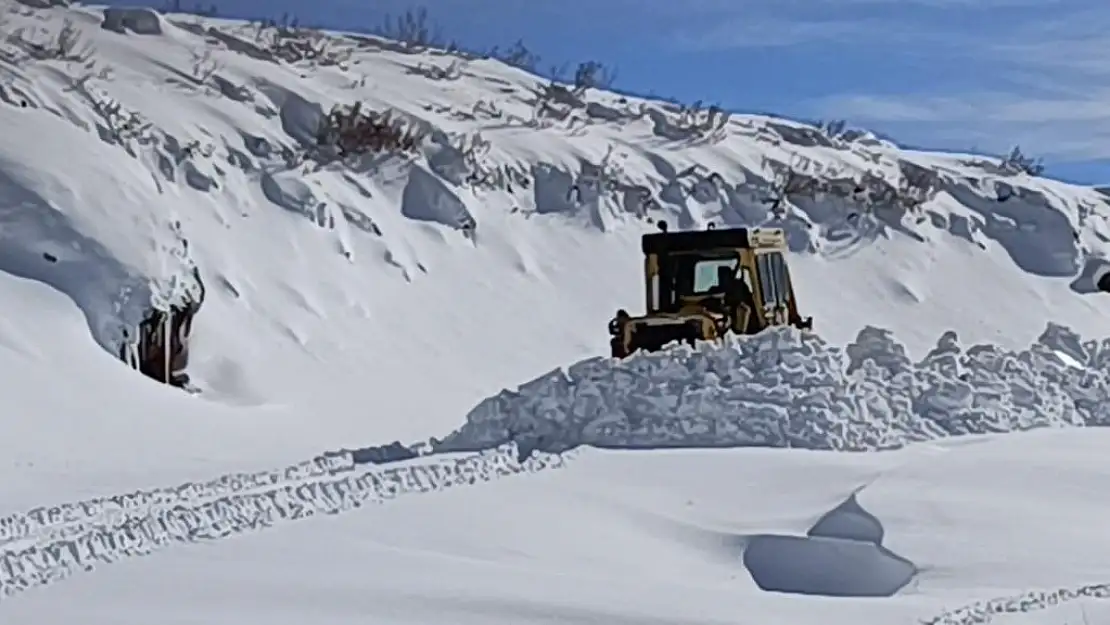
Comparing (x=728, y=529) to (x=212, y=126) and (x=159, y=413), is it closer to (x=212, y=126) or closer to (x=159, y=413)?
(x=159, y=413)

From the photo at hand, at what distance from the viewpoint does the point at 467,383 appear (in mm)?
15844

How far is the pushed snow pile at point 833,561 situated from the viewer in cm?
697

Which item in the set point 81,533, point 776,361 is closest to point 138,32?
point 776,361

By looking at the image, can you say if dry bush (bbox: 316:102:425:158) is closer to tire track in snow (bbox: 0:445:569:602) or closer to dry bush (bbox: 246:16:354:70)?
dry bush (bbox: 246:16:354:70)

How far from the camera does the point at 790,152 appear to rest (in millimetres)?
28109

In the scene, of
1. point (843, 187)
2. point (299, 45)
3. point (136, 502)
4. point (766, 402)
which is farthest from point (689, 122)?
point (136, 502)

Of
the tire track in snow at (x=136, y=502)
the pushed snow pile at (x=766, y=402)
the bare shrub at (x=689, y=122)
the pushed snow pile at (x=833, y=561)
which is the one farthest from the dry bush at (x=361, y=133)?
the pushed snow pile at (x=833, y=561)

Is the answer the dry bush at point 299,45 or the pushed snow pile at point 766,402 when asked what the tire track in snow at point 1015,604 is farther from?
the dry bush at point 299,45

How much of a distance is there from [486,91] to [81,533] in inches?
776

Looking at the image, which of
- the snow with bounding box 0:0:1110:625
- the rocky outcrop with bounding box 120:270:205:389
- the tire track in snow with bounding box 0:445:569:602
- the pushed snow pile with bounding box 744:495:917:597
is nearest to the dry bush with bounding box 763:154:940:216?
the snow with bounding box 0:0:1110:625

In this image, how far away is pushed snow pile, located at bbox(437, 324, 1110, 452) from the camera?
10.7 m

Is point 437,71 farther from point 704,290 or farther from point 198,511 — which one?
point 198,511

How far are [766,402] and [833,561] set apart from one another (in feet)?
12.2

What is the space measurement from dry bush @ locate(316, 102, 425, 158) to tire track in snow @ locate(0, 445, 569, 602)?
11.1 metres
